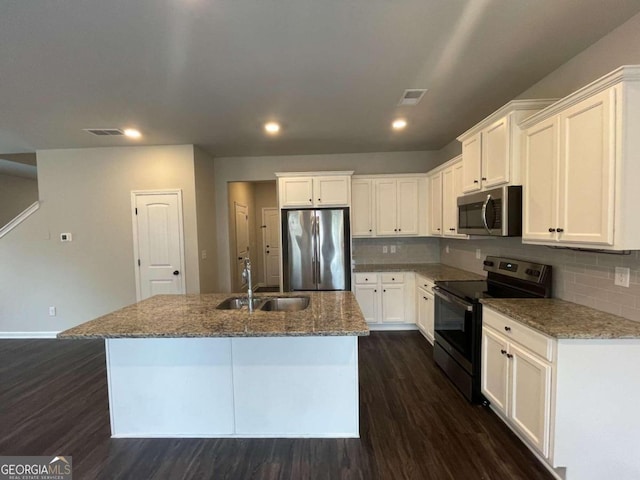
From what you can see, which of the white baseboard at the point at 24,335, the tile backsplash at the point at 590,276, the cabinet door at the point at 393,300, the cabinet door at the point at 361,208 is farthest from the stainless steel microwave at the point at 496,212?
the white baseboard at the point at 24,335

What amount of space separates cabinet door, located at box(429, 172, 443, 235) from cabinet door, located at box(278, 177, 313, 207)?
172 centimetres

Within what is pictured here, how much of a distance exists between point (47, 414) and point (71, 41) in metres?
2.86

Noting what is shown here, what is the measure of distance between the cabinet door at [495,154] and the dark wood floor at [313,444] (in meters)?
1.90

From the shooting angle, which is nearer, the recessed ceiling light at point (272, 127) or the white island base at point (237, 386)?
the white island base at point (237, 386)

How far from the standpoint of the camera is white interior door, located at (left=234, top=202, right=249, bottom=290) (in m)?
Answer: 5.72

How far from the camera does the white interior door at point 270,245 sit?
7734 millimetres

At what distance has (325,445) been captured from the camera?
202cm

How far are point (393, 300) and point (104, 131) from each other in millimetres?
4216

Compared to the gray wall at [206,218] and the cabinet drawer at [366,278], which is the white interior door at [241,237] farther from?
the cabinet drawer at [366,278]

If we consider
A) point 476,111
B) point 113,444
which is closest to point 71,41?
point 113,444

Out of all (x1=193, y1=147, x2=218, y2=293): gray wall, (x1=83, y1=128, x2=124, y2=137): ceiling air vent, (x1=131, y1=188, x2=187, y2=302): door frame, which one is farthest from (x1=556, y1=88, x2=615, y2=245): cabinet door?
(x1=83, y1=128, x2=124, y2=137): ceiling air vent

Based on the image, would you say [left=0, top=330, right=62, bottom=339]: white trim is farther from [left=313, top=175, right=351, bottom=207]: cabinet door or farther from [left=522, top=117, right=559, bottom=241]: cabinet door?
[left=522, top=117, right=559, bottom=241]: cabinet door

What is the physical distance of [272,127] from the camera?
3439mm

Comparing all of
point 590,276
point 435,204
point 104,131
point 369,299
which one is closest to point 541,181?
point 590,276
